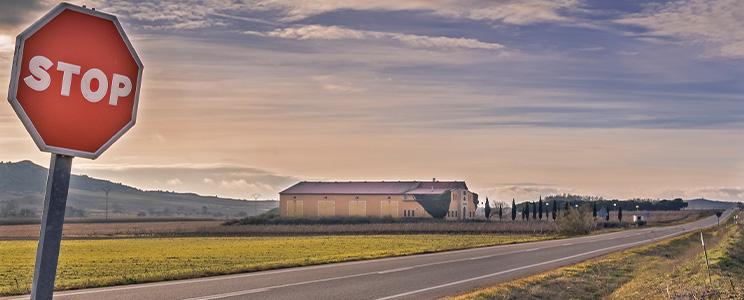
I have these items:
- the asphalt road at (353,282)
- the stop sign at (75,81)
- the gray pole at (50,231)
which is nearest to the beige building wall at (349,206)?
the asphalt road at (353,282)

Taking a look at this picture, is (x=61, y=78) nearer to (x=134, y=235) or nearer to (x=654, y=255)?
(x=654, y=255)

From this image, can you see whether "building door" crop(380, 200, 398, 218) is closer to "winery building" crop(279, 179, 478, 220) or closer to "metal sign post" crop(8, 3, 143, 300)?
"winery building" crop(279, 179, 478, 220)

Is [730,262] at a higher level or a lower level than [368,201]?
lower

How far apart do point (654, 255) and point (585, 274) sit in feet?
39.8

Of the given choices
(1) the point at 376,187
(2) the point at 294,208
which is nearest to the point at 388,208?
(1) the point at 376,187

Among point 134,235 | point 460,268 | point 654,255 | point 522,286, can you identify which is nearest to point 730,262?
point 654,255

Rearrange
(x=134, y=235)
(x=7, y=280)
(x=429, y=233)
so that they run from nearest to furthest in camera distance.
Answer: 1. (x=7, y=280)
2. (x=429, y=233)
3. (x=134, y=235)

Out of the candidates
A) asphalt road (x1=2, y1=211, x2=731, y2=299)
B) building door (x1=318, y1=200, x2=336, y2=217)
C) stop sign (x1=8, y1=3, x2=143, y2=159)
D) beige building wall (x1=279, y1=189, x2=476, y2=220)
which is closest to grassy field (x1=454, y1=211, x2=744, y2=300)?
asphalt road (x1=2, y1=211, x2=731, y2=299)

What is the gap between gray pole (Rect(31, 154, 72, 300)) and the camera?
3.97m

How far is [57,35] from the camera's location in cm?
403

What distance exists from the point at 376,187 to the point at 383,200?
3.81m

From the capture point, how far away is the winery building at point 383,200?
10906 cm

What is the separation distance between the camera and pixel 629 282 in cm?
2233

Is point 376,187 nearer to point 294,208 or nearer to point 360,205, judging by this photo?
point 360,205
